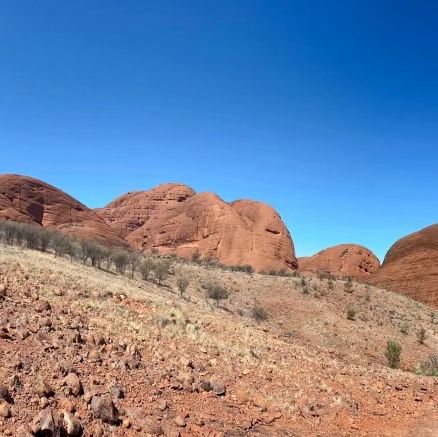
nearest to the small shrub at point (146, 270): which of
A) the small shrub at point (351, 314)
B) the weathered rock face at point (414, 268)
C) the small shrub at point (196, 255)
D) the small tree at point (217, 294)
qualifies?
the small tree at point (217, 294)

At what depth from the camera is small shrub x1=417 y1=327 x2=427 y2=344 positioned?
27.2 metres

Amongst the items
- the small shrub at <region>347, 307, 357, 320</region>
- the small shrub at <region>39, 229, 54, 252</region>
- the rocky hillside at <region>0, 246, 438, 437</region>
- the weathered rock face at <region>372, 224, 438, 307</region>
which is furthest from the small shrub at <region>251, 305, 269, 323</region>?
the weathered rock face at <region>372, 224, 438, 307</region>

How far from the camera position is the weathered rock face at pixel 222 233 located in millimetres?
65562

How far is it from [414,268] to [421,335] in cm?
2382

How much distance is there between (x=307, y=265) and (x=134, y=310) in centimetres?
7576

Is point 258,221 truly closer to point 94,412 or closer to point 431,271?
point 431,271

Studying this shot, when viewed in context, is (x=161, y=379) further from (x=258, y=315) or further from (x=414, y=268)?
(x=414, y=268)

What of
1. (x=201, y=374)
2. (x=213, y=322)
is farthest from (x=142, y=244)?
(x=201, y=374)

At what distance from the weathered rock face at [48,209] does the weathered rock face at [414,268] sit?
37960mm

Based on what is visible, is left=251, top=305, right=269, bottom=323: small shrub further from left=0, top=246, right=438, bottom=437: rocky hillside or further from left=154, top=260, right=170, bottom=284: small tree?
left=0, top=246, right=438, bottom=437: rocky hillside

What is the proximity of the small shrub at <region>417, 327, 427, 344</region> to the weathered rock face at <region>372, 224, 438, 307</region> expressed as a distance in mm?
15779

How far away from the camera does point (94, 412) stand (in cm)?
633

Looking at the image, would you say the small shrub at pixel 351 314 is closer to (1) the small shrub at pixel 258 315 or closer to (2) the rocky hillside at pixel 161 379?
(1) the small shrub at pixel 258 315

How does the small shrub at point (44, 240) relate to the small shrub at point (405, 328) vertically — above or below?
above
